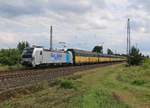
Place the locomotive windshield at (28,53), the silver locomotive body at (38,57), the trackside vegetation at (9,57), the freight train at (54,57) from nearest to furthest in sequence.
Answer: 1. the silver locomotive body at (38,57)
2. the locomotive windshield at (28,53)
3. the freight train at (54,57)
4. the trackside vegetation at (9,57)

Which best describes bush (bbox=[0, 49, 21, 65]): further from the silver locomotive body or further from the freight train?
the silver locomotive body

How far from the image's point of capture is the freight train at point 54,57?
45.3m

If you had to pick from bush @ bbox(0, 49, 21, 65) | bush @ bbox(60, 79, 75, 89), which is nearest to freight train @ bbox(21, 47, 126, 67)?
bush @ bbox(0, 49, 21, 65)

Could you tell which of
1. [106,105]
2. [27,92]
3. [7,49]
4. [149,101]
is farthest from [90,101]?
[7,49]

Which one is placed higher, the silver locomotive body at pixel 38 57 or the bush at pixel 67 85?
the silver locomotive body at pixel 38 57

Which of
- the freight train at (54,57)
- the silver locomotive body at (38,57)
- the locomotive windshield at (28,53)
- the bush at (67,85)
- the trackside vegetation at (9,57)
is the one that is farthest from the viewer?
the trackside vegetation at (9,57)

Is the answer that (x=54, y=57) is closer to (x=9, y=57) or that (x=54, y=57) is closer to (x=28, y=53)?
(x=28, y=53)

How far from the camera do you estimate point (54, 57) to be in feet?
173

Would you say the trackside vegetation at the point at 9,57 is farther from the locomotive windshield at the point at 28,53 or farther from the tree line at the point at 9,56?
the locomotive windshield at the point at 28,53

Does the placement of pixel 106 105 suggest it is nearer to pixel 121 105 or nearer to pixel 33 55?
pixel 121 105

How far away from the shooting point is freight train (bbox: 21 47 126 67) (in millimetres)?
45291

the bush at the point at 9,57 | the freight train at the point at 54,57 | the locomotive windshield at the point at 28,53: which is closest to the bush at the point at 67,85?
the freight train at the point at 54,57

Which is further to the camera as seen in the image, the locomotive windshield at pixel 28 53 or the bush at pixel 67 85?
the locomotive windshield at pixel 28 53

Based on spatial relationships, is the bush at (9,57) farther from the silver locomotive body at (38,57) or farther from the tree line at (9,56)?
the silver locomotive body at (38,57)
